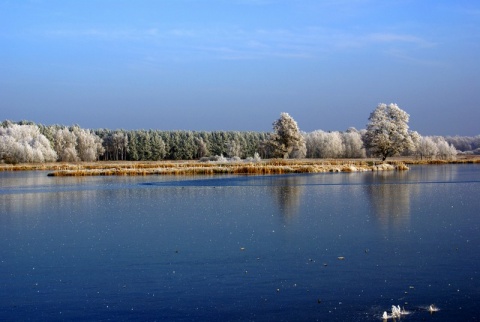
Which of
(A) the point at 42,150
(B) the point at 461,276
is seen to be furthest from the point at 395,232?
(A) the point at 42,150

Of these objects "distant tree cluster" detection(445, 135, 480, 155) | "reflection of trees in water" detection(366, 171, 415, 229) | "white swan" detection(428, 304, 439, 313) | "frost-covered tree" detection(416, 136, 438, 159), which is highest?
"distant tree cluster" detection(445, 135, 480, 155)

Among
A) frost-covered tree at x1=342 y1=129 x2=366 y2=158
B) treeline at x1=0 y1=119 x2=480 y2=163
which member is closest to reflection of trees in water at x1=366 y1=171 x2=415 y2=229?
treeline at x1=0 y1=119 x2=480 y2=163

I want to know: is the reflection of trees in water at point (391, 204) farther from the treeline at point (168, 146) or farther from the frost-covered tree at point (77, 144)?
the frost-covered tree at point (77, 144)

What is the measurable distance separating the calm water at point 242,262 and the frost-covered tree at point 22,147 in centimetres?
7686

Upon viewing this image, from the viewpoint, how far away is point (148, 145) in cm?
13212

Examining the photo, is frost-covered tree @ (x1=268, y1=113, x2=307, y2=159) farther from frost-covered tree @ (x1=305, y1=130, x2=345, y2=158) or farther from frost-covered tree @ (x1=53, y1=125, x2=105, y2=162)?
frost-covered tree @ (x1=53, y1=125, x2=105, y2=162)

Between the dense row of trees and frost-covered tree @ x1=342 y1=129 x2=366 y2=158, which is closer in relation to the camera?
the dense row of trees

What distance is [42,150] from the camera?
103938 millimetres

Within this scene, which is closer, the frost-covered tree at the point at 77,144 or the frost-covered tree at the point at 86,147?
the frost-covered tree at the point at 77,144

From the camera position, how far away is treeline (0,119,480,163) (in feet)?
343

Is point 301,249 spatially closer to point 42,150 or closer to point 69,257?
point 69,257

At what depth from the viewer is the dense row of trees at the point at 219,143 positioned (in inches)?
2837

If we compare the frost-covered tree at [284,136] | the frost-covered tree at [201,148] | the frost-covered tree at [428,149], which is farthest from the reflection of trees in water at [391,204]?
the frost-covered tree at [201,148]

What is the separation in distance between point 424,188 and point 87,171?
39.6 meters
